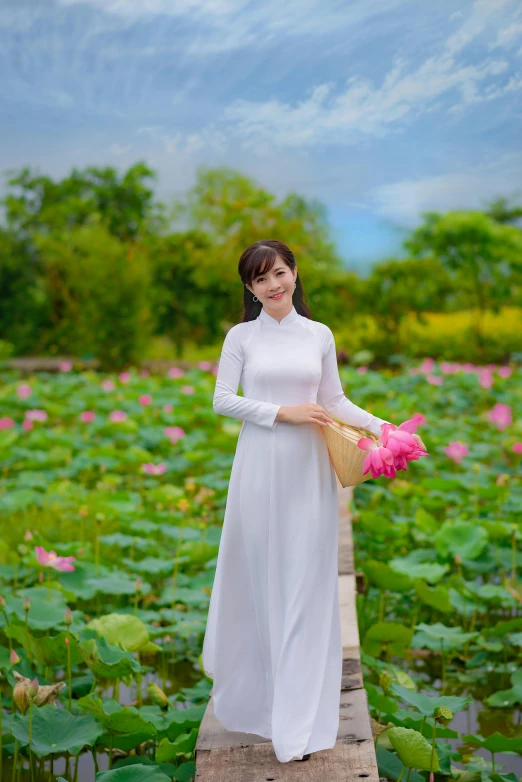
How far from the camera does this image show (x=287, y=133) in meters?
15.5

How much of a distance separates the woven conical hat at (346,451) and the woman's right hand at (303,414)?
0.02 metres

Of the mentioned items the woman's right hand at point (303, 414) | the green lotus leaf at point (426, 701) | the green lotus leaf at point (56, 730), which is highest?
the woman's right hand at point (303, 414)

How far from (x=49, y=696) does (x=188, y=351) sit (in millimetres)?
10591

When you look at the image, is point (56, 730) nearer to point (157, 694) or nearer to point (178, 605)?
point (157, 694)

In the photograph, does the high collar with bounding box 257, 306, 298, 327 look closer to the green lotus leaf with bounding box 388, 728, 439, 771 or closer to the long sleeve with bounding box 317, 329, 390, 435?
the long sleeve with bounding box 317, 329, 390, 435

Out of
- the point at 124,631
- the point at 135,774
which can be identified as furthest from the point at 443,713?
the point at 124,631

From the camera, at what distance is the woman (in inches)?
59.0

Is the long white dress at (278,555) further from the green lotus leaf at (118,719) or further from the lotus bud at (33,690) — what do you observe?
the lotus bud at (33,690)

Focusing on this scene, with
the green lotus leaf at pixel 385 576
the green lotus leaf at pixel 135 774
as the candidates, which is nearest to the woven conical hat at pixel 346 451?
the green lotus leaf at pixel 135 774

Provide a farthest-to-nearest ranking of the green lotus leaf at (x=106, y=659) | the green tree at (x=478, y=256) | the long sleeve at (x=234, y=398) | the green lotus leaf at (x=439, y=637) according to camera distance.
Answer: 1. the green tree at (x=478, y=256)
2. the green lotus leaf at (x=439, y=637)
3. the green lotus leaf at (x=106, y=659)
4. the long sleeve at (x=234, y=398)

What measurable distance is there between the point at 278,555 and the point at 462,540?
1.46 metres

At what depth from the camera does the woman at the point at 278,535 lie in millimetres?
1499

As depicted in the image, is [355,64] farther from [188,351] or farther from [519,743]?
[188,351]

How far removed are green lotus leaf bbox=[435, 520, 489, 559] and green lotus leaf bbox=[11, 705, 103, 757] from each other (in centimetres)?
146
